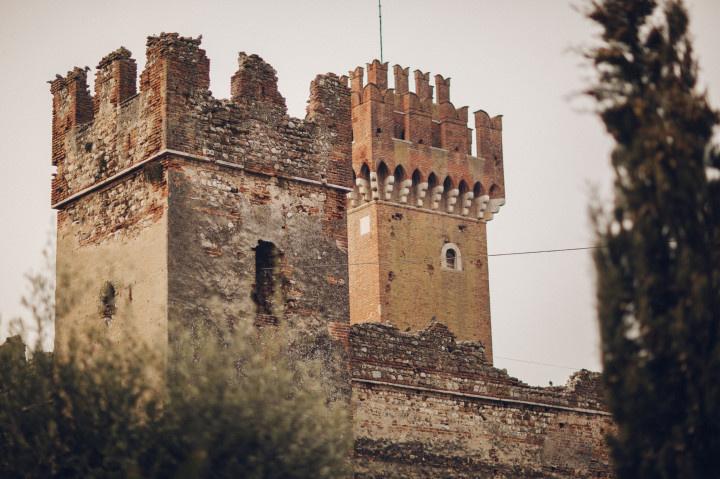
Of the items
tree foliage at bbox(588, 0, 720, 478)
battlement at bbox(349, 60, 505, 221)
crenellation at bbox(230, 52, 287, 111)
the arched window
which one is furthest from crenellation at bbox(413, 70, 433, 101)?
tree foliage at bbox(588, 0, 720, 478)

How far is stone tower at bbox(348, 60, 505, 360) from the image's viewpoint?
40.5m

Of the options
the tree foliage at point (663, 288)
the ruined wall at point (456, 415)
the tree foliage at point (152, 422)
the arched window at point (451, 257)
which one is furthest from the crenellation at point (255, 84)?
the arched window at point (451, 257)

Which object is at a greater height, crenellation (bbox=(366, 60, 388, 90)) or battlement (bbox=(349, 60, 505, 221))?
crenellation (bbox=(366, 60, 388, 90))

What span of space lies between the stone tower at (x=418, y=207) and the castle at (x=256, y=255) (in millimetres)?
13399

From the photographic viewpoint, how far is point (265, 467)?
17.4m

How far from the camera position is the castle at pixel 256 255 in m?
21.2

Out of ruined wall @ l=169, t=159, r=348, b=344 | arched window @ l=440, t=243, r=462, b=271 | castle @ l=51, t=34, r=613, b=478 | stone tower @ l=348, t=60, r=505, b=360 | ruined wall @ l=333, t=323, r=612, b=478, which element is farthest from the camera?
arched window @ l=440, t=243, r=462, b=271

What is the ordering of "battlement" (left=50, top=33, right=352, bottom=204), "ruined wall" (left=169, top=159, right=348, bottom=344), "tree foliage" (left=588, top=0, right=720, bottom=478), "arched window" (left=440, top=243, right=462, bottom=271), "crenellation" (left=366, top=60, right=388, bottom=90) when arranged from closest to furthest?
"tree foliage" (left=588, top=0, right=720, bottom=478), "ruined wall" (left=169, top=159, right=348, bottom=344), "battlement" (left=50, top=33, right=352, bottom=204), "arched window" (left=440, top=243, right=462, bottom=271), "crenellation" (left=366, top=60, right=388, bottom=90)

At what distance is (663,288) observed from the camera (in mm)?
14945

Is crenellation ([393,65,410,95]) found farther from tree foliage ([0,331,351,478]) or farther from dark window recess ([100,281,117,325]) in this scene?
tree foliage ([0,331,351,478])

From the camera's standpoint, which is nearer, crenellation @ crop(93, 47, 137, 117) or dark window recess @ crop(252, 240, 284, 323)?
dark window recess @ crop(252, 240, 284, 323)

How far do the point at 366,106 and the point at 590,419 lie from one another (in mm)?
16082

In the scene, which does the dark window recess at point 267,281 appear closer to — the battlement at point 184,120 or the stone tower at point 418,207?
the battlement at point 184,120

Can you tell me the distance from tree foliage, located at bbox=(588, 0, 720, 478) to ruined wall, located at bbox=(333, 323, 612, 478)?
7.88 metres
